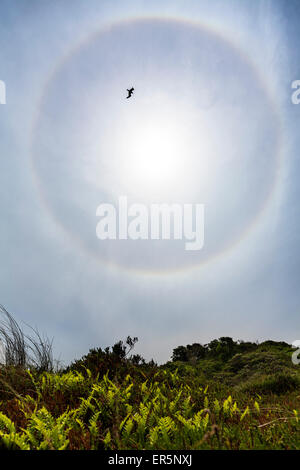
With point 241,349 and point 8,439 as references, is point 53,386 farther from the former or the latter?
point 241,349

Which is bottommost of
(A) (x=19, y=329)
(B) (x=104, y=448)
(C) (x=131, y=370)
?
(B) (x=104, y=448)

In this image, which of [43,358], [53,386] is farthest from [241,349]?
[53,386]

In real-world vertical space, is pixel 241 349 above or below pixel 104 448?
above
